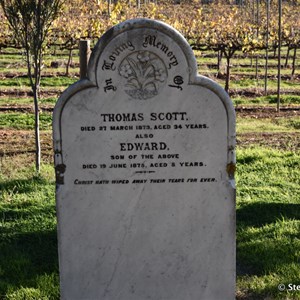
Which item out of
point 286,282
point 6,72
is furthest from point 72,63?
point 286,282

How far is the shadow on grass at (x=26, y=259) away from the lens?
16.0 feet

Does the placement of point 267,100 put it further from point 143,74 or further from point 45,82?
point 143,74

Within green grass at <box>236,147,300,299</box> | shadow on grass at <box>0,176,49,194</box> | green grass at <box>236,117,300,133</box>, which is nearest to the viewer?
green grass at <box>236,147,300,299</box>

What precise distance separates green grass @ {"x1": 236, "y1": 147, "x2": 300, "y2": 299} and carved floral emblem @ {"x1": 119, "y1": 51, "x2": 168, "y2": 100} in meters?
1.84

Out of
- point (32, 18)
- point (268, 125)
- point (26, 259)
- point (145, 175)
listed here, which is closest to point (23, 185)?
point (32, 18)

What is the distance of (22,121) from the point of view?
44.3 ft

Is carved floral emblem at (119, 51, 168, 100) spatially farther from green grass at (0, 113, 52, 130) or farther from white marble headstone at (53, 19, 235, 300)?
green grass at (0, 113, 52, 130)

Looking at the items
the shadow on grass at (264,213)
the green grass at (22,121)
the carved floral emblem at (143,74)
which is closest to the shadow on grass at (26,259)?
the carved floral emblem at (143,74)

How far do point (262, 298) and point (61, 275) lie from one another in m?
1.54

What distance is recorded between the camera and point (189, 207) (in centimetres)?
415

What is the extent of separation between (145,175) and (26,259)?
1.75m

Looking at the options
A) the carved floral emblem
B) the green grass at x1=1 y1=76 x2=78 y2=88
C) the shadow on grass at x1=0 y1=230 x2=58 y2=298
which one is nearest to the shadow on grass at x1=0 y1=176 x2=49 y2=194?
the shadow on grass at x1=0 y1=230 x2=58 y2=298

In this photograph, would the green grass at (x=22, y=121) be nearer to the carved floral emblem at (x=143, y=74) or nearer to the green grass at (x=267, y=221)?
the green grass at (x=267, y=221)

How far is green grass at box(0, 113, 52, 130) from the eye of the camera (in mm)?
13109
